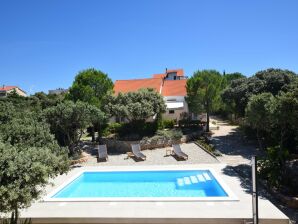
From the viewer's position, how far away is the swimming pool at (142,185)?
18672mm

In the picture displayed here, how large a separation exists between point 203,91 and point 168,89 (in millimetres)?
14244

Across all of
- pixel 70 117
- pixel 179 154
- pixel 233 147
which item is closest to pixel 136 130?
pixel 179 154

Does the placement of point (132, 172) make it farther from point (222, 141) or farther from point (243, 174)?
point (222, 141)

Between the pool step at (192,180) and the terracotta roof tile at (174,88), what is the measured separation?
31.4 m

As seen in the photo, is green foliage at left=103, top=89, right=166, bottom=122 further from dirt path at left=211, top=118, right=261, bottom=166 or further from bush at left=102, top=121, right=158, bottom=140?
dirt path at left=211, top=118, right=261, bottom=166

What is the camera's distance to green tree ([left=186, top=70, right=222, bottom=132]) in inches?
1635

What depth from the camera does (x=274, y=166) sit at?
19656 millimetres

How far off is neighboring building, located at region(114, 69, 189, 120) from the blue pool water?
24.3 m

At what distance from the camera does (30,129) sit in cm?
1731

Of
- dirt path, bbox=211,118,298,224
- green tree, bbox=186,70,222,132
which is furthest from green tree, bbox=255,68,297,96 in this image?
green tree, bbox=186,70,222,132

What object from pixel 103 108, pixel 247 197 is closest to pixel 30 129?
pixel 247 197

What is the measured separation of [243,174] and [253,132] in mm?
13801

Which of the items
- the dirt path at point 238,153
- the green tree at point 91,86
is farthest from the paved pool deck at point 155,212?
the green tree at point 91,86

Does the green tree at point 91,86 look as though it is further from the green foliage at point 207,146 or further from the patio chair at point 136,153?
the green foliage at point 207,146
